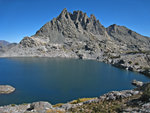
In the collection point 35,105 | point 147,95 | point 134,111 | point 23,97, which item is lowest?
point 23,97

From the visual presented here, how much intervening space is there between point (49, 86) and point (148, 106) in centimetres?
4873

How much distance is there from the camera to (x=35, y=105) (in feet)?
94.3

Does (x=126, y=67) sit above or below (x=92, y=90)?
above

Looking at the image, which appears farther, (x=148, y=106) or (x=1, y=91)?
(x=1, y=91)

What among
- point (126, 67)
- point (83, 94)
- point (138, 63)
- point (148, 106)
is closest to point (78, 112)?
point (148, 106)

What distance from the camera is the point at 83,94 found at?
53.7 meters

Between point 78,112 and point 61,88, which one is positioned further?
point 61,88

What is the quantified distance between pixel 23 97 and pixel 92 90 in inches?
1153

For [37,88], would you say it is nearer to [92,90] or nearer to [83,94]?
[83,94]

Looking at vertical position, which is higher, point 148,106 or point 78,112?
point 148,106

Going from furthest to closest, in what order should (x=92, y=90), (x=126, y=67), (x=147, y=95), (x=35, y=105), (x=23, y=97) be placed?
(x=126, y=67)
(x=92, y=90)
(x=23, y=97)
(x=35, y=105)
(x=147, y=95)

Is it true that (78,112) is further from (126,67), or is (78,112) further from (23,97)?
(126,67)

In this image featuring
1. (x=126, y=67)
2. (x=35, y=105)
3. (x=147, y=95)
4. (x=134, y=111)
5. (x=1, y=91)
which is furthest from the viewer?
(x=126, y=67)

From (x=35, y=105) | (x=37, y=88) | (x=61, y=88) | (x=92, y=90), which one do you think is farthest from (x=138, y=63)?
(x=35, y=105)
